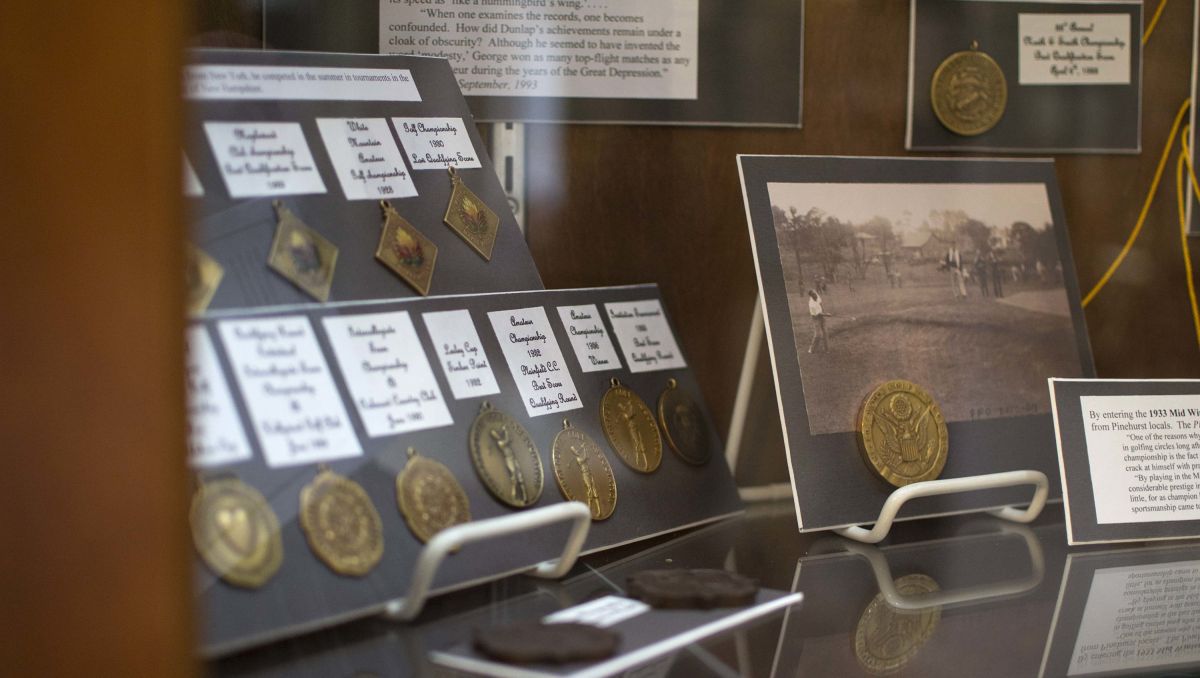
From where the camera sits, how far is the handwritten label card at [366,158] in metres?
0.81

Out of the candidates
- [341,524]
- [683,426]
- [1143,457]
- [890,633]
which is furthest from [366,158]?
[1143,457]

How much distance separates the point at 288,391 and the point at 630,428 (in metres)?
0.41

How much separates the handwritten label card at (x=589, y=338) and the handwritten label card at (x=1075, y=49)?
60 centimetres

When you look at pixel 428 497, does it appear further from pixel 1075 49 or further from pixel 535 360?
pixel 1075 49

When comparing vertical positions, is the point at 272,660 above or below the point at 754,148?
below

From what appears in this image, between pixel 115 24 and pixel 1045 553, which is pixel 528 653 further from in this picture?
pixel 1045 553

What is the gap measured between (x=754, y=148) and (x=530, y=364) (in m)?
0.43

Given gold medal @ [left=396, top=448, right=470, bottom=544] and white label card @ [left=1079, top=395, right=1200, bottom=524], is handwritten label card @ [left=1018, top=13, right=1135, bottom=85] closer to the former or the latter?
white label card @ [left=1079, top=395, right=1200, bottom=524]

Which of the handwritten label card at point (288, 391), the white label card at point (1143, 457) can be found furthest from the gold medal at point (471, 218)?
the white label card at point (1143, 457)

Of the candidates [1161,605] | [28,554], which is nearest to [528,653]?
[28,554]

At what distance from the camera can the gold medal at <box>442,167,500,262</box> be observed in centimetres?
95

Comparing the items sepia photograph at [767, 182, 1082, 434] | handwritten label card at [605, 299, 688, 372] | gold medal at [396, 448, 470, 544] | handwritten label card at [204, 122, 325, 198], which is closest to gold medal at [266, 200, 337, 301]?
handwritten label card at [204, 122, 325, 198]

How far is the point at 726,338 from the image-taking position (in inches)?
50.1

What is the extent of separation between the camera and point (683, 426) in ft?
3.55
